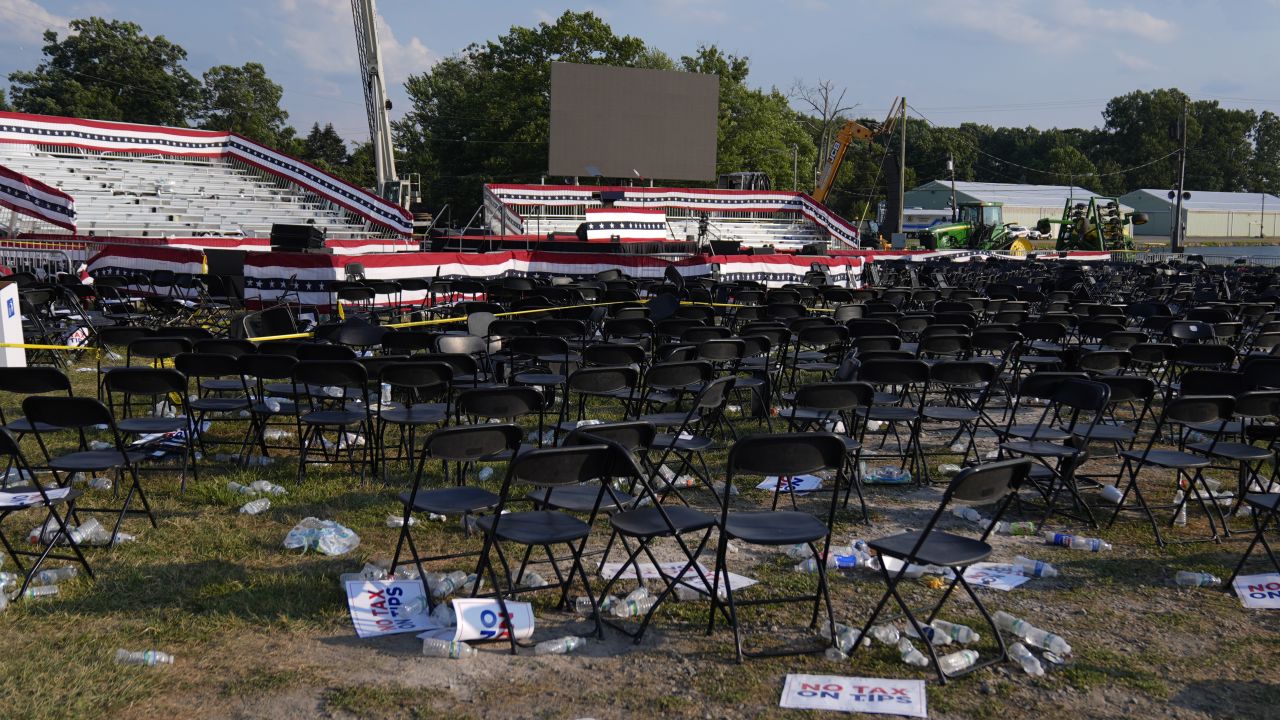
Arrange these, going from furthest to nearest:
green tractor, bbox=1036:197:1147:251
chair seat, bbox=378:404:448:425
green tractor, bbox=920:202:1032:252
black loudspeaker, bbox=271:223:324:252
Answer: green tractor, bbox=1036:197:1147:251
green tractor, bbox=920:202:1032:252
black loudspeaker, bbox=271:223:324:252
chair seat, bbox=378:404:448:425

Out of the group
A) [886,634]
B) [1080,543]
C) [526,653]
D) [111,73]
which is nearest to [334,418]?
[526,653]

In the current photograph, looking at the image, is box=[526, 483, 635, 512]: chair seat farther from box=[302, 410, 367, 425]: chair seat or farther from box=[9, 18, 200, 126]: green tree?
box=[9, 18, 200, 126]: green tree

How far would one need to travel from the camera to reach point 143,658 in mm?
3764

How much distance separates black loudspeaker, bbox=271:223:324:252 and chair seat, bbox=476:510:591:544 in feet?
50.3

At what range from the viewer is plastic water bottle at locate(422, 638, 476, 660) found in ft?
12.8

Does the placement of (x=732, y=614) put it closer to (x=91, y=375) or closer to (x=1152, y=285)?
(x=91, y=375)

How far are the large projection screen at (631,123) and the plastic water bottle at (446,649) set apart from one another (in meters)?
30.7

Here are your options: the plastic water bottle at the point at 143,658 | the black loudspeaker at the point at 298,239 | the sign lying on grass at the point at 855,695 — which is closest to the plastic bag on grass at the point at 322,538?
the plastic water bottle at the point at 143,658

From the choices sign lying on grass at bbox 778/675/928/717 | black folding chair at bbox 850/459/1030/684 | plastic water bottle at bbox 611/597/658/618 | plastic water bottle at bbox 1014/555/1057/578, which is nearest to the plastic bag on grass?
plastic water bottle at bbox 611/597/658/618

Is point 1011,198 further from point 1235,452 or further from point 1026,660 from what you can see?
point 1026,660

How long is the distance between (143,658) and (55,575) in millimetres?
1113

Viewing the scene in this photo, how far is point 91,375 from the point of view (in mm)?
10031

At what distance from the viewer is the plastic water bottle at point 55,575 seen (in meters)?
4.50

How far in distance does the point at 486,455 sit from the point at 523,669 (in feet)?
3.06
